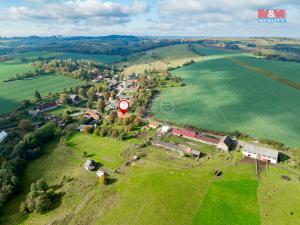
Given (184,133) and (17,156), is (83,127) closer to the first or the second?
(17,156)

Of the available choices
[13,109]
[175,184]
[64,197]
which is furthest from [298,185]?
[13,109]

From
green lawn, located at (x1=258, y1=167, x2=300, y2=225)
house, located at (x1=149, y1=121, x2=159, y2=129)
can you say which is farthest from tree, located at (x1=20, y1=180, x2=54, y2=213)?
green lawn, located at (x1=258, y1=167, x2=300, y2=225)

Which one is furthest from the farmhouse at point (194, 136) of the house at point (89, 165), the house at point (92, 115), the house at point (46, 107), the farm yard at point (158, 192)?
the house at point (46, 107)

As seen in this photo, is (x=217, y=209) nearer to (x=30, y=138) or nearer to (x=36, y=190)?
(x=36, y=190)

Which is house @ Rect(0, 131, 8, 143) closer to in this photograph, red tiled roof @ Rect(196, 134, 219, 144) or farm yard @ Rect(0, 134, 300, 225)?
farm yard @ Rect(0, 134, 300, 225)

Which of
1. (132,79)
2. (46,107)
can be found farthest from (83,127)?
(132,79)

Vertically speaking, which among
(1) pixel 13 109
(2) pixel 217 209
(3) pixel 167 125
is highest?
(1) pixel 13 109

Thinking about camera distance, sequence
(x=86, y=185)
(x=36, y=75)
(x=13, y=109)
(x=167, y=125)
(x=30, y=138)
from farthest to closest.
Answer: (x=36, y=75) → (x=13, y=109) → (x=167, y=125) → (x=30, y=138) → (x=86, y=185)

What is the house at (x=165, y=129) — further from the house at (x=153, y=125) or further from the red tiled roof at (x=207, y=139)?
the red tiled roof at (x=207, y=139)
